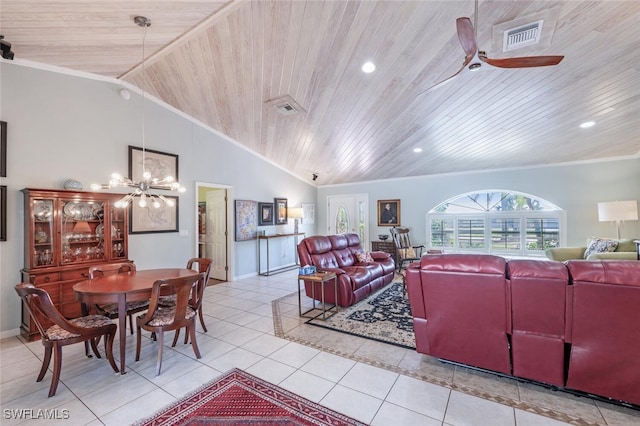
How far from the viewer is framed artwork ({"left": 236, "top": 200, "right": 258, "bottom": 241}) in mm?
6070

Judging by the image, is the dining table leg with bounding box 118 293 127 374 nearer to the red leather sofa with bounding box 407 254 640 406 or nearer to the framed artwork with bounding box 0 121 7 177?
the framed artwork with bounding box 0 121 7 177

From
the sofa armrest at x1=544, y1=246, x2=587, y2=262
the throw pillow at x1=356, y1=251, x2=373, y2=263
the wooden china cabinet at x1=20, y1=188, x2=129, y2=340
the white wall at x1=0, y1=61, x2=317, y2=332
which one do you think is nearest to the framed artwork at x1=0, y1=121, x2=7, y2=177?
the white wall at x1=0, y1=61, x2=317, y2=332

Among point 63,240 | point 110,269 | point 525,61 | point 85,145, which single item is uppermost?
point 525,61

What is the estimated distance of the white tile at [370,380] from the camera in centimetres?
218

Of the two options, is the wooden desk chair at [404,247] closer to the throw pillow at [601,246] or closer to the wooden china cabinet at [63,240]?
the throw pillow at [601,246]

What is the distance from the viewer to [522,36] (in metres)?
2.71

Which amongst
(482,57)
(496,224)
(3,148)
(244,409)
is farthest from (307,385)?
(496,224)

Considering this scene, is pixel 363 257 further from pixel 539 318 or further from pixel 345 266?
pixel 539 318

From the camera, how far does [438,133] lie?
4.75m

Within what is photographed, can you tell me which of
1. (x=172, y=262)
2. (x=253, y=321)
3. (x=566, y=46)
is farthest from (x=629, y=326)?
(x=172, y=262)

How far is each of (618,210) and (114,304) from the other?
7.71 m

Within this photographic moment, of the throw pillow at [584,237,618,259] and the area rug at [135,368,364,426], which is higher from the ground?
the throw pillow at [584,237,618,259]

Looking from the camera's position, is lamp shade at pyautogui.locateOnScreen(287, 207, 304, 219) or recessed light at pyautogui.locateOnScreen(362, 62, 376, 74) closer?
recessed light at pyautogui.locateOnScreen(362, 62, 376, 74)

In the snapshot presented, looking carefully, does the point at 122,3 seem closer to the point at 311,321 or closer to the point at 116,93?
the point at 116,93
